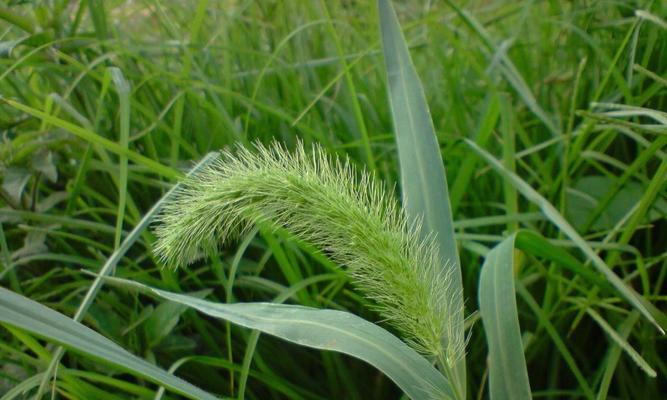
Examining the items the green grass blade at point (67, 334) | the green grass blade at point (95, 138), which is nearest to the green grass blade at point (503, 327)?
the green grass blade at point (67, 334)

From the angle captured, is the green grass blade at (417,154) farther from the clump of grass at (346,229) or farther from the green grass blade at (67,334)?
the green grass blade at (67,334)

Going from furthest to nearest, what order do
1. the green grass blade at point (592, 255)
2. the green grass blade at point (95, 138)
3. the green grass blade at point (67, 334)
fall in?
1. the green grass blade at point (95, 138)
2. the green grass blade at point (592, 255)
3. the green grass blade at point (67, 334)

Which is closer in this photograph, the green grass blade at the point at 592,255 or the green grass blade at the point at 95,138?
the green grass blade at the point at 592,255

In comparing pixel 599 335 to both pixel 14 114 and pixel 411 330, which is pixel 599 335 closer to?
pixel 411 330

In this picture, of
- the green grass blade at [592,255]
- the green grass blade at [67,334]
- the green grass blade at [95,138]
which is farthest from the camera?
the green grass blade at [95,138]

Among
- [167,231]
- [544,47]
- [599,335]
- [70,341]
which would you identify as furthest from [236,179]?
[544,47]

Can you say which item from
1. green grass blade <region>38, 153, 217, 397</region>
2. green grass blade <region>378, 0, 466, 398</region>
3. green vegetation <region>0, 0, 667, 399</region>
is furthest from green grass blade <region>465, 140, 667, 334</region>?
green grass blade <region>38, 153, 217, 397</region>

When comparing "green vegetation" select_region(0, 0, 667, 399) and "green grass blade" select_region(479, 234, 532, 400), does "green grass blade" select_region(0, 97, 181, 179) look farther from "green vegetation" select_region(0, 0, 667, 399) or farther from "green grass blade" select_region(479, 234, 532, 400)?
"green grass blade" select_region(479, 234, 532, 400)
